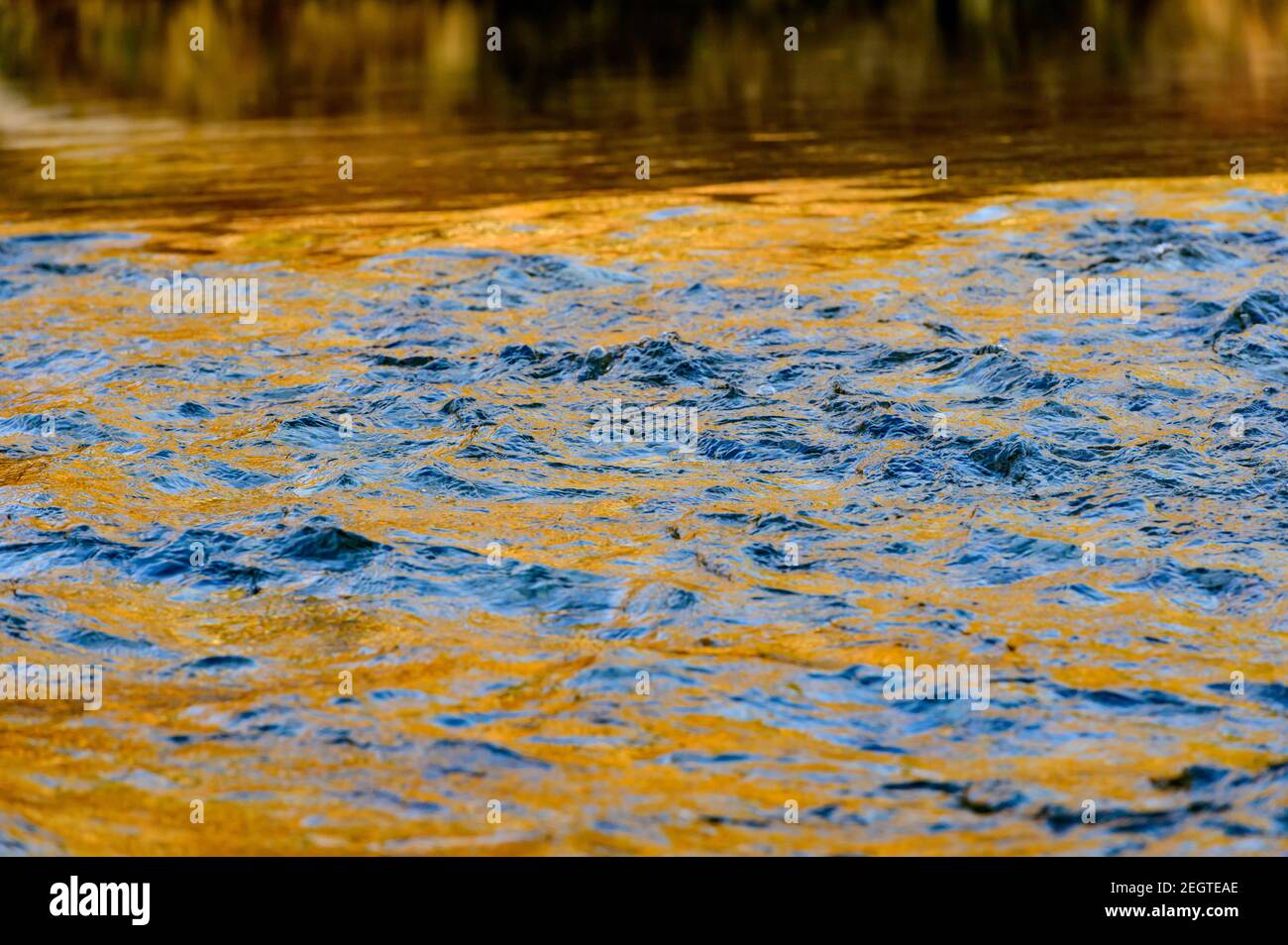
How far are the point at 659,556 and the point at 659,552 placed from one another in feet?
0.14

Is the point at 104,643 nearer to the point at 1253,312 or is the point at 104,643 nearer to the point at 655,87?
the point at 1253,312

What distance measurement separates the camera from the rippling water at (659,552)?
4.70 metres

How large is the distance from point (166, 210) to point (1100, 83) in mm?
12423

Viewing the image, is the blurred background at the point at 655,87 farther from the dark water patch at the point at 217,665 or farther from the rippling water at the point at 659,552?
the dark water patch at the point at 217,665

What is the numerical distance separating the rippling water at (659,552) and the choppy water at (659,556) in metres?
0.02

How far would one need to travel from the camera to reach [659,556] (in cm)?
648

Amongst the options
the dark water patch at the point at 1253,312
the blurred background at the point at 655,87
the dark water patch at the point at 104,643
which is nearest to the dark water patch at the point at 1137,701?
the dark water patch at the point at 104,643

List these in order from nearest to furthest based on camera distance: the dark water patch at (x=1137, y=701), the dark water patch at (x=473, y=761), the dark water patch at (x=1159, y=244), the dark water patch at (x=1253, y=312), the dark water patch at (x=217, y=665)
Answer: the dark water patch at (x=473, y=761) → the dark water patch at (x=1137, y=701) → the dark water patch at (x=217, y=665) → the dark water patch at (x=1253, y=312) → the dark water patch at (x=1159, y=244)

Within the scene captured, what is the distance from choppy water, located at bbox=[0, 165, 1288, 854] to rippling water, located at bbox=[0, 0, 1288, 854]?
0.8 inches

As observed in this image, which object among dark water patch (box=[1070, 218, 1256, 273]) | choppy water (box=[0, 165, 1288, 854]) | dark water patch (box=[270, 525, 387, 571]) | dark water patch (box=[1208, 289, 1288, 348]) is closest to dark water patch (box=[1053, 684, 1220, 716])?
choppy water (box=[0, 165, 1288, 854])

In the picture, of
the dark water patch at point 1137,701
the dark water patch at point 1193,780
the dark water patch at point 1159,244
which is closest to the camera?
the dark water patch at point 1193,780

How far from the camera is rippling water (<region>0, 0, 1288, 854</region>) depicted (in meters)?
4.70

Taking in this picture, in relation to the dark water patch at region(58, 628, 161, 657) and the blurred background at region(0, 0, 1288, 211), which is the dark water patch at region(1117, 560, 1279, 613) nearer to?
the dark water patch at region(58, 628, 161, 657)

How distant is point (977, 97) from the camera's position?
2056cm
